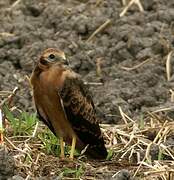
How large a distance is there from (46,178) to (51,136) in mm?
1026

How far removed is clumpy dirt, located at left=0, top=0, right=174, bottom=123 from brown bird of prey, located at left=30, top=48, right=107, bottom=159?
1.38 meters

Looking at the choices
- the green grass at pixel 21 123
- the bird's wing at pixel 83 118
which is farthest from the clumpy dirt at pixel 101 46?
the bird's wing at pixel 83 118

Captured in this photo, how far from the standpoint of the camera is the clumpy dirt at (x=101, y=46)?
9711 mm

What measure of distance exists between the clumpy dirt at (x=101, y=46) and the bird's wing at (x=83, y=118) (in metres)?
1.36

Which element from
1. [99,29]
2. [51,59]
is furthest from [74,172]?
[99,29]

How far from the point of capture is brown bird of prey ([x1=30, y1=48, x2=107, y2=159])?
25.2 ft

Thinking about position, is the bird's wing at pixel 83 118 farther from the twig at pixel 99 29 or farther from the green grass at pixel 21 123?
the twig at pixel 99 29

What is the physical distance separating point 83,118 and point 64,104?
28 centimetres

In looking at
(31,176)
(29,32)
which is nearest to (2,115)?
(31,176)

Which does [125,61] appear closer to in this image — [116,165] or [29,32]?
[29,32]

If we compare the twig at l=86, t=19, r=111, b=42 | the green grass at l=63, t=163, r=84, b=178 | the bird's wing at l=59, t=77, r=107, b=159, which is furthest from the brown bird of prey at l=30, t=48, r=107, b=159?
the twig at l=86, t=19, r=111, b=42

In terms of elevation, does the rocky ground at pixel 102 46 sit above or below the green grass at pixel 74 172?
above

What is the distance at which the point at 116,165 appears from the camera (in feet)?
25.8

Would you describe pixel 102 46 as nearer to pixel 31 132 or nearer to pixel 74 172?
pixel 31 132
